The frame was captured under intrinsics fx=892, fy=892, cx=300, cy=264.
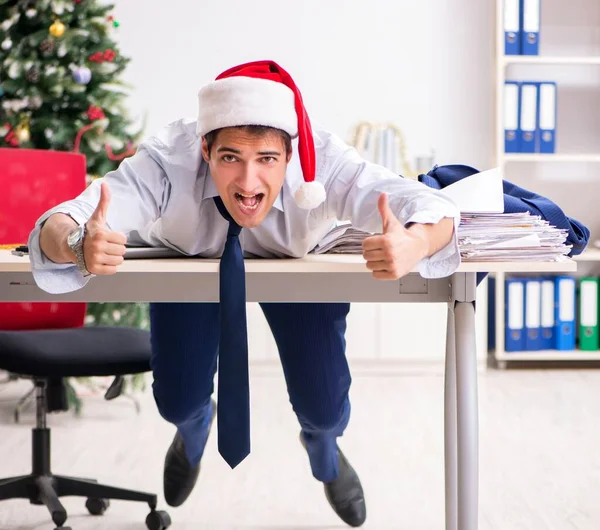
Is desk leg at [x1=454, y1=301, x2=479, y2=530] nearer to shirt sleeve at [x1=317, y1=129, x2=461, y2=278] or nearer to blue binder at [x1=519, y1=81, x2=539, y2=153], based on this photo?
shirt sleeve at [x1=317, y1=129, x2=461, y2=278]

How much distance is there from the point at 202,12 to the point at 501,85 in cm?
152

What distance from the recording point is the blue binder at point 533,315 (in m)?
4.25

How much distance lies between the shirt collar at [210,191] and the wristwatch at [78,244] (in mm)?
327

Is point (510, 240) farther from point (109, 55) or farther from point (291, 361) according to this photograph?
point (109, 55)

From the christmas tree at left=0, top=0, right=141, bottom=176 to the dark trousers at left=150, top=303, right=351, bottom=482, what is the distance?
Answer: 5.33 ft

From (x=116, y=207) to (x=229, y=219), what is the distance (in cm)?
21

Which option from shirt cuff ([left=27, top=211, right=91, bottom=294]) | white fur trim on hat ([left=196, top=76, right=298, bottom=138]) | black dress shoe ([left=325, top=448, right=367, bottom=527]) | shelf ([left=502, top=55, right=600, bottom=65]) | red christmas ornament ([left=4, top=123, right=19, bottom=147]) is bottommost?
A: black dress shoe ([left=325, top=448, right=367, bottom=527])

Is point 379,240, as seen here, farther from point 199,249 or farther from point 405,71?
point 405,71

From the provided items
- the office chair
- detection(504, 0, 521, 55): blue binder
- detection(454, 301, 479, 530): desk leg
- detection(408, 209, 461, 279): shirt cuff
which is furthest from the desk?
detection(504, 0, 521, 55): blue binder

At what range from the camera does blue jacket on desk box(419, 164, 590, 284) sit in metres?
1.77

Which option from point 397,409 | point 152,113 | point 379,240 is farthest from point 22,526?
point 152,113

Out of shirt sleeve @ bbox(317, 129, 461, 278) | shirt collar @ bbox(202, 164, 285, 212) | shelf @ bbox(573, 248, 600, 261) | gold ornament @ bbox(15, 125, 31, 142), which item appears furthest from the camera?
shelf @ bbox(573, 248, 600, 261)

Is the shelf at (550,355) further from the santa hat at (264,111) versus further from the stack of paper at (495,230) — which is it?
the santa hat at (264,111)

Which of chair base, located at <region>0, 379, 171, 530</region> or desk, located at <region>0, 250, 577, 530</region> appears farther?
chair base, located at <region>0, 379, 171, 530</region>
